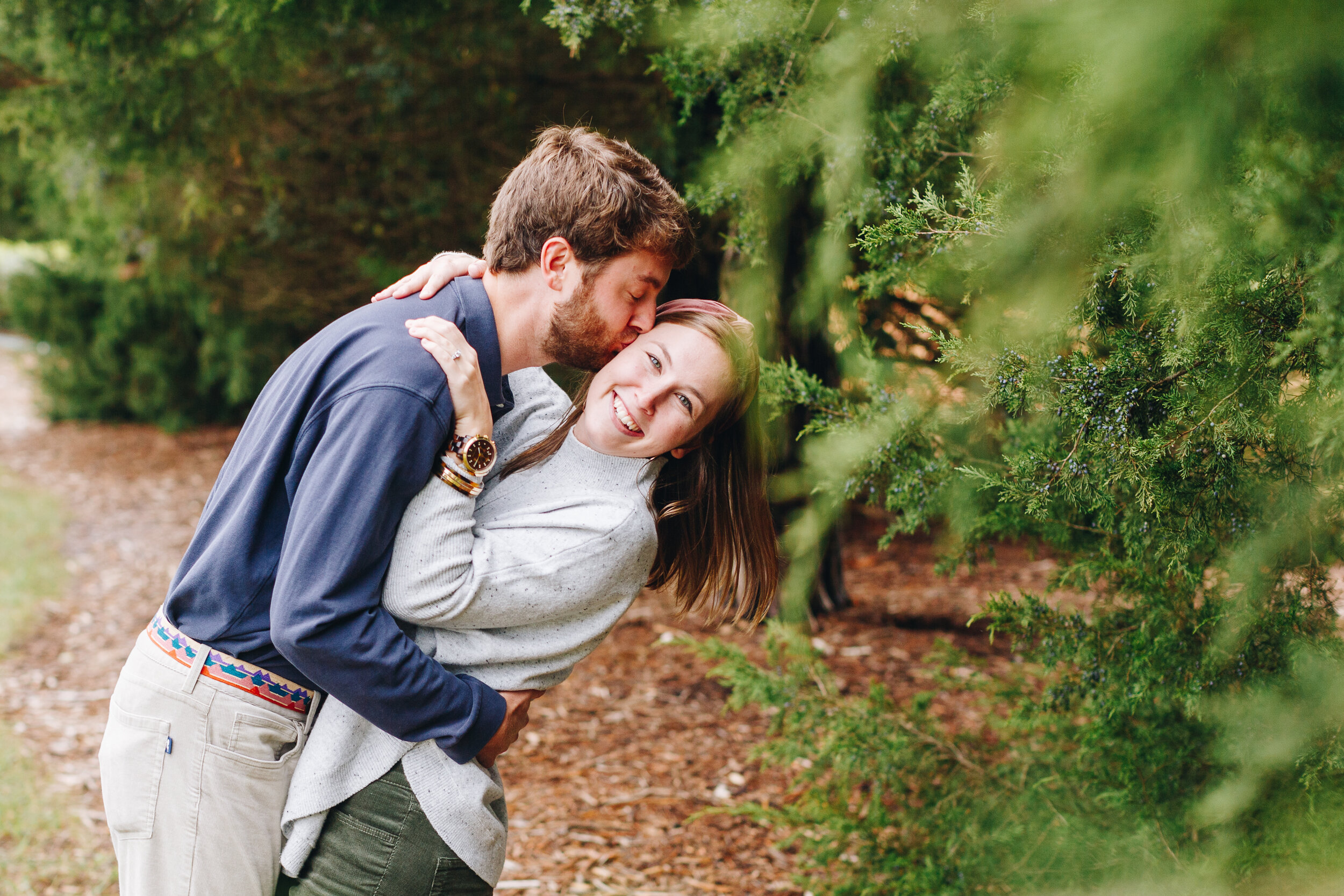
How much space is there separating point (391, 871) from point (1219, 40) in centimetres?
170

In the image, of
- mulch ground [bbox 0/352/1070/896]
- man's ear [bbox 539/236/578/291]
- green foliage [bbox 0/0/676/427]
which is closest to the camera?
man's ear [bbox 539/236/578/291]

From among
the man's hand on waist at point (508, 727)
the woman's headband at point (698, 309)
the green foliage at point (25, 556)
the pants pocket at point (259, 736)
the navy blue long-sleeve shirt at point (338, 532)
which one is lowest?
the green foliage at point (25, 556)

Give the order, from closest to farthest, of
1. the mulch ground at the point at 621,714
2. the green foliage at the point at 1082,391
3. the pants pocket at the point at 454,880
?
the green foliage at the point at 1082,391 → the pants pocket at the point at 454,880 → the mulch ground at the point at 621,714

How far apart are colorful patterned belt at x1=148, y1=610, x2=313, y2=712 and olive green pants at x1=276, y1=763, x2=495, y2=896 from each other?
0.22m

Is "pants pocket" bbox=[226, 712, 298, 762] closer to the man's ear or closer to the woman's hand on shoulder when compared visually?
the woman's hand on shoulder

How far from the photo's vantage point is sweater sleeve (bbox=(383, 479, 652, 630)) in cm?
160

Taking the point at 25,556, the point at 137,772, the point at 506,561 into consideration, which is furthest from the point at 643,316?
the point at 25,556

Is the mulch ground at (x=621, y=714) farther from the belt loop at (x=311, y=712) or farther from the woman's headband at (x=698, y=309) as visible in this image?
the woman's headband at (x=698, y=309)

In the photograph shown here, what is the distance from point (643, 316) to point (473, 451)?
0.50 metres

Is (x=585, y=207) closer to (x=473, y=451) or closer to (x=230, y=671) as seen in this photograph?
(x=473, y=451)

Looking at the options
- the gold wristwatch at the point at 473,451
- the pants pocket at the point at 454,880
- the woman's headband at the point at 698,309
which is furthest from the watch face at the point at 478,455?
the pants pocket at the point at 454,880

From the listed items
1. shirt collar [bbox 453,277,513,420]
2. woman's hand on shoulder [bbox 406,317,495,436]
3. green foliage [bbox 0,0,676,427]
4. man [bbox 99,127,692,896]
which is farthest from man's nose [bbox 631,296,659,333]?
green foliage [bbox 0,0,676,427]

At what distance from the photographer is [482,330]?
5.95ft

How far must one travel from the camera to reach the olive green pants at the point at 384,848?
1.69 metres
